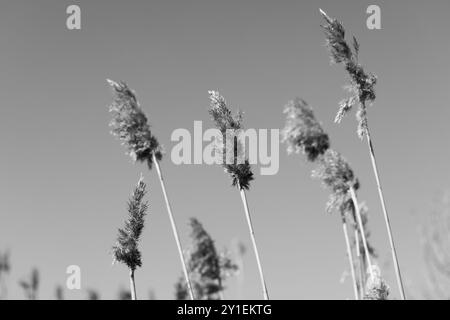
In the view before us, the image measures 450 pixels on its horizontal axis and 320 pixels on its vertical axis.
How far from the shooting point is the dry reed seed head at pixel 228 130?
2394 cm

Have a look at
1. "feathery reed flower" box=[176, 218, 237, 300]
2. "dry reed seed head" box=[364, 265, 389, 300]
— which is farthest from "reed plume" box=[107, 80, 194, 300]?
"feathery reed flower" box=[176, 218, 237, 300]

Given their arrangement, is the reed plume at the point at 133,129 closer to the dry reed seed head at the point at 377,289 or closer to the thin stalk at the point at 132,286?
the thin stalk at the point at 132,286

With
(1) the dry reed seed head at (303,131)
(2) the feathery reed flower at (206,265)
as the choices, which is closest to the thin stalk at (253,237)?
(1) the dry reed seed head at (303,131)

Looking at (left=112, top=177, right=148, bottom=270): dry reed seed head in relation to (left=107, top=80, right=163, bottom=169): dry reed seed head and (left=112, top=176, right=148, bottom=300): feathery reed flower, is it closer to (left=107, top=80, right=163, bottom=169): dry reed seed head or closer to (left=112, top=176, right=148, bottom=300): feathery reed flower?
(left=112, top=176, right=148, bottom=300): feathery reed flower

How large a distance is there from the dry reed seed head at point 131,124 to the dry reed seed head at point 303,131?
5.74m

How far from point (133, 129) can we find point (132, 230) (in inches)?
201

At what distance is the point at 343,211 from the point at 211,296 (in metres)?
16.3

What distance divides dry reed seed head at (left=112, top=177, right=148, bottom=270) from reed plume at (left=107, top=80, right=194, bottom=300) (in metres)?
3.49

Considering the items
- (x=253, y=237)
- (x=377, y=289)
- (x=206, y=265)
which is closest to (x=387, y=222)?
(x=377, y=289)

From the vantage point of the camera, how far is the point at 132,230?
2216 centimetres

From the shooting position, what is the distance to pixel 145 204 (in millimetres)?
22078

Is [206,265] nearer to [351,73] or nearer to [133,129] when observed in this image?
[133,129]
